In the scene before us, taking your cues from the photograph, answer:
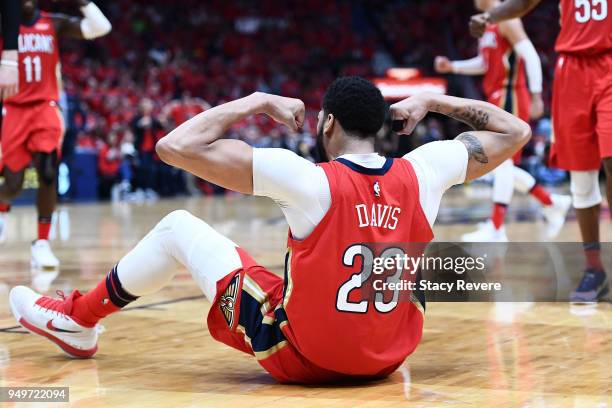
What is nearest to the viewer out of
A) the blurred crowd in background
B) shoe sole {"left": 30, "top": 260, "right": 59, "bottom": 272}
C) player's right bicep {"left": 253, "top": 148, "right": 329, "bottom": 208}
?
player's right bicep {"left": 253, "top": 148, "right": 329, "bottom": 208}

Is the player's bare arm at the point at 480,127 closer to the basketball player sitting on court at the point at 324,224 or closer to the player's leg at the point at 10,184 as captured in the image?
the basketball player sitting on court at the point at 324,224

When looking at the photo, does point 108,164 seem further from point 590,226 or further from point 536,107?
point 590,226

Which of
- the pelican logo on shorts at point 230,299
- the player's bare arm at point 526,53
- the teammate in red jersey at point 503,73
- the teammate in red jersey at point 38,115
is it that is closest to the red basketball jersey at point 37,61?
the teammate in red jersey at point 38,115

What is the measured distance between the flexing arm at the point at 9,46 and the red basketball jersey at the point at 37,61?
2.54 m

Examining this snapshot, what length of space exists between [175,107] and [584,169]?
15472mm

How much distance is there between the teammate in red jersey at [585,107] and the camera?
5.16 meters

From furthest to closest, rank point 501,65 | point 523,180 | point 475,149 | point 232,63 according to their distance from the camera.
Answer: point 232,63
point 523,180
point 501,65
point 475,149

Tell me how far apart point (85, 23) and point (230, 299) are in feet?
15.4

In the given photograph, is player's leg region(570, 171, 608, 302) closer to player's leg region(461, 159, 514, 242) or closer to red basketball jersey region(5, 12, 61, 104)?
player's leg region(461, 159, 514, 242)

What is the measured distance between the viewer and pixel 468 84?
94.6 ft

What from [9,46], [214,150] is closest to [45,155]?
[9,46]

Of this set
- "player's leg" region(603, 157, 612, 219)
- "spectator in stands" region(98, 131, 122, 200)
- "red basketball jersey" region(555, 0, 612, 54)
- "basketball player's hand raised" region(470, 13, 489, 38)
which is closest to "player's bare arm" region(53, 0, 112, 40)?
"basketball player's hand raised" region(470, 13, 489, 38)

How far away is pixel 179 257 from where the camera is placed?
11.3 ft

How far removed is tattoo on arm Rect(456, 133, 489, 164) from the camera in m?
3.38
